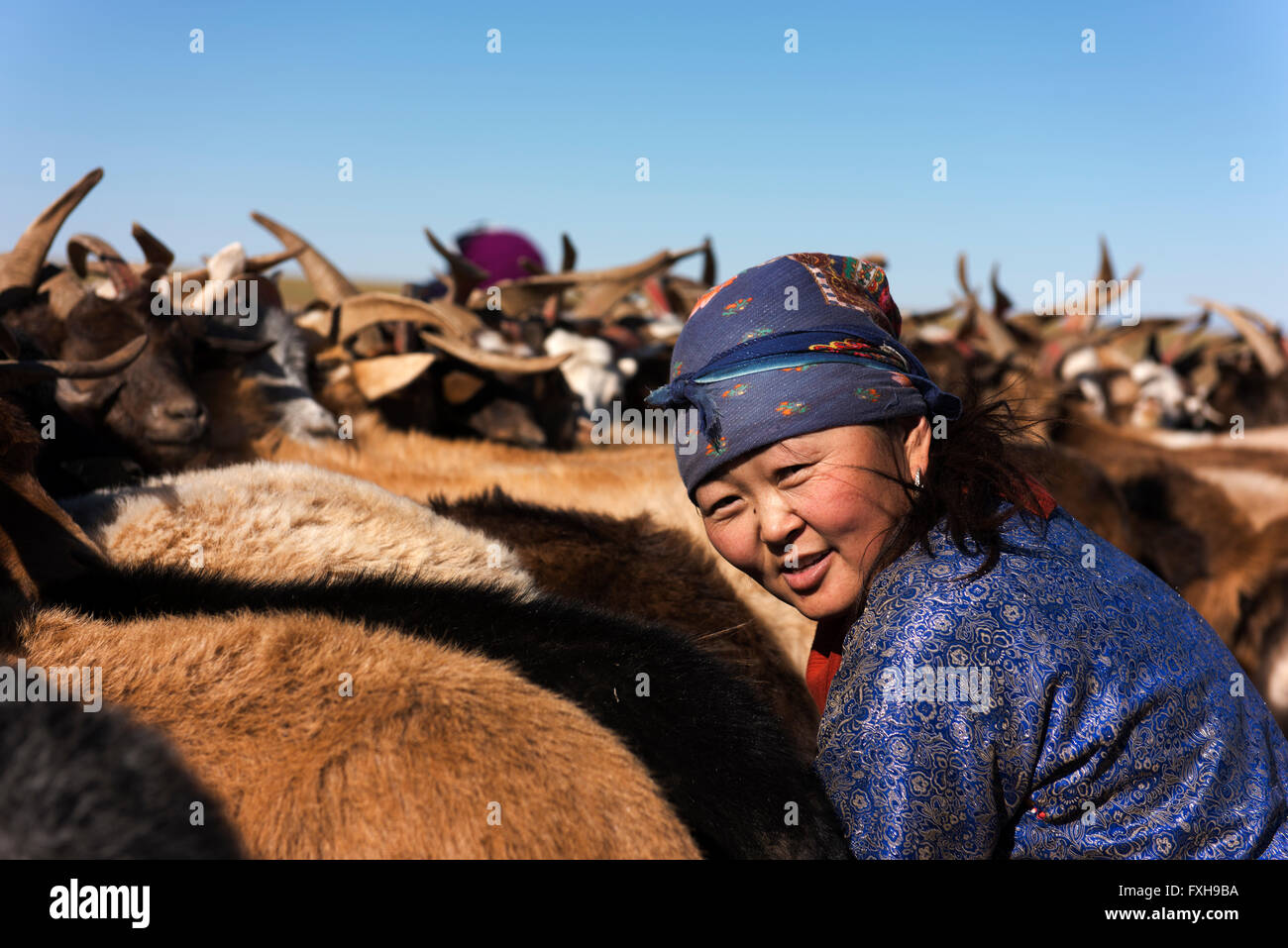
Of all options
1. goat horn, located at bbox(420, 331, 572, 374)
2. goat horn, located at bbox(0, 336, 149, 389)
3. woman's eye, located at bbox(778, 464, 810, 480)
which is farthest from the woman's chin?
goat horn, located at bbox(420, 331, 572, 374)

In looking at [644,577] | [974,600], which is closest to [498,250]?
[644,577]

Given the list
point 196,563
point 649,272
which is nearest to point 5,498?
point 196,563

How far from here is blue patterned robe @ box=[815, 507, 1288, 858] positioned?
1.53 m

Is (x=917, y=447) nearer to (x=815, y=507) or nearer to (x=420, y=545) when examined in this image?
(x=815, y=507)

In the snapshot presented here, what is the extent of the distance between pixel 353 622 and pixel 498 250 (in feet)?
38.6

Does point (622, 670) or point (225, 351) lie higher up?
point (225, 351)

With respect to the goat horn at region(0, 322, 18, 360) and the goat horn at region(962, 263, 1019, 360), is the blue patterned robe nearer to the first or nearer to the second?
the goat horn at region(0, 322, 18, 360)

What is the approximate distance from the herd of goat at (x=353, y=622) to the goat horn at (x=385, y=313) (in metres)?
0.99

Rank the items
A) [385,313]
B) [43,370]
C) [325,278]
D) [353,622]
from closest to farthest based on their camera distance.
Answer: [353,622] → [43,370] → [385,313] → [325,278]

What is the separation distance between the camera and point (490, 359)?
18.6ft

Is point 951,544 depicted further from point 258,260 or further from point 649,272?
point 649,272
